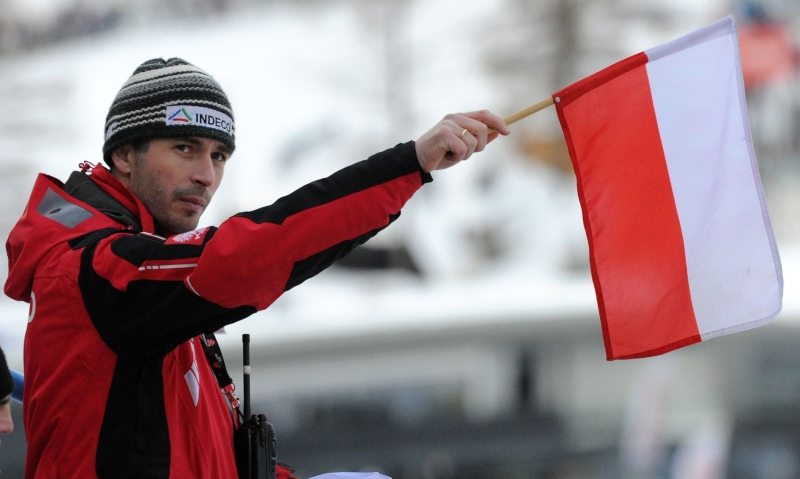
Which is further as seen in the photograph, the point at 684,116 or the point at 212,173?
the point at 684,116

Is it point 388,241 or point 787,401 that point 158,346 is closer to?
point 787,401

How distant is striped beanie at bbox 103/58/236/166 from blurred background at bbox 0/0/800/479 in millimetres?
10015

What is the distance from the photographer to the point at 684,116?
2648mm

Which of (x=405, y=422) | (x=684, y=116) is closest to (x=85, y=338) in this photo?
(x=684, y=116)

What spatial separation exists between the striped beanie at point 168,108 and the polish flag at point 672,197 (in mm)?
858

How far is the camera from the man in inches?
68.2

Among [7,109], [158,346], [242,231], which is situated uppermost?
[7,109]

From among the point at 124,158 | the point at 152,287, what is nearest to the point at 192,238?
the point at 152,287

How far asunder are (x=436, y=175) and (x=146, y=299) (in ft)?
44.3

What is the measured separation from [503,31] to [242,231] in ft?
50.3

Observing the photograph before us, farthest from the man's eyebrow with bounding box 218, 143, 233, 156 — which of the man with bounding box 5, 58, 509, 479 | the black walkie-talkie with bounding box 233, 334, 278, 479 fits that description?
the black walkie-talkie with bounding box 233, 334, 278, 479

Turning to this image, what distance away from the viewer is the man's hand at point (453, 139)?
1.82 meters

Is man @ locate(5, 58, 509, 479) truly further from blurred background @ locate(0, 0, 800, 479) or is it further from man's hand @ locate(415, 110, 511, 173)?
blurred background @ locate(0, 0, 800, 479)

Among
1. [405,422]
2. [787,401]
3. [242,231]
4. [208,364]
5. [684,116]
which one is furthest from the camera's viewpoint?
[787,401]
